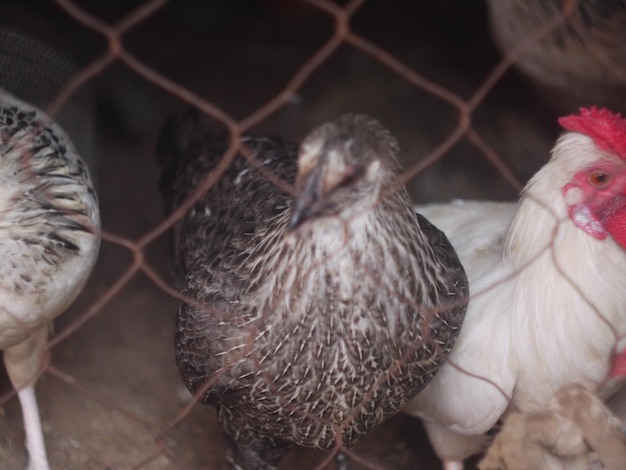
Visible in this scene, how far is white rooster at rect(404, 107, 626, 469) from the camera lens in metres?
1.64

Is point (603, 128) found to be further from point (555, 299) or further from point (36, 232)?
point (36, 232)

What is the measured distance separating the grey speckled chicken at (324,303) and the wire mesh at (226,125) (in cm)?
51

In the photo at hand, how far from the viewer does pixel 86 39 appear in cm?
299

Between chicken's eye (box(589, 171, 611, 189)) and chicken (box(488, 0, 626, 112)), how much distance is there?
0.57m

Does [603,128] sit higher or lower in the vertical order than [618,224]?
higher

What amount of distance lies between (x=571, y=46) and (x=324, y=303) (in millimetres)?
1360

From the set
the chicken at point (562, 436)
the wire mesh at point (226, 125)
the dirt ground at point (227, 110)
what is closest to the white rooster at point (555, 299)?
the chicken at point (562, 436)

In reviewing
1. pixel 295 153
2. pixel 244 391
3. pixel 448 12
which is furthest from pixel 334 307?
pixel 448 12

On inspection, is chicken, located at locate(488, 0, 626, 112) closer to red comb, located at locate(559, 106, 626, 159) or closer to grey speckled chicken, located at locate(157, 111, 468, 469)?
red comb, located at locate(559, 106, 626, 159)

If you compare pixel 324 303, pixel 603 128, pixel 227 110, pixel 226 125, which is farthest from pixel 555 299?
pixel 227 110

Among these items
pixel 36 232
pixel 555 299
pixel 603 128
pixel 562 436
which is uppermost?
pixel 603 128

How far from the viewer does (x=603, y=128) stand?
163 centimetres

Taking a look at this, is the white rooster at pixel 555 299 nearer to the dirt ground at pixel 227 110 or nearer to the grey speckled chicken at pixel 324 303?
the grey speckled chicken at pixel 324 303

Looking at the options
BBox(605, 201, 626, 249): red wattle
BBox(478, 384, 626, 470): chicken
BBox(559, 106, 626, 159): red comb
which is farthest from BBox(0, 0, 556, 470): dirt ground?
BBox(559, 106, 626, 159): red comb
